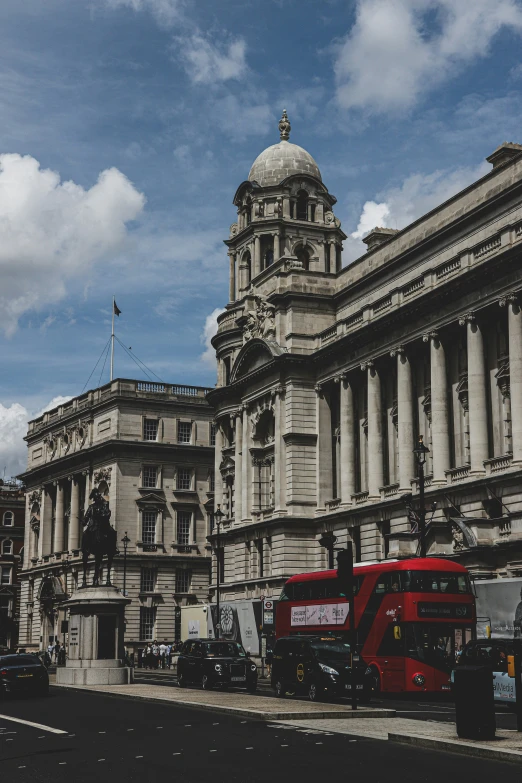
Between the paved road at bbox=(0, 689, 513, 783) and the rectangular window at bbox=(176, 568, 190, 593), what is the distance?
68731 millimetres

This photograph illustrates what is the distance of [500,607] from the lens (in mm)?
39625

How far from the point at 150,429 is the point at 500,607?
200 ft

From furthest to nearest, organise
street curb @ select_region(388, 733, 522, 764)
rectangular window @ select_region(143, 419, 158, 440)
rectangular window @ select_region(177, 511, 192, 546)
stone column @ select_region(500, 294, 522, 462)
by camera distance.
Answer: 1. rectangular window @ select_region(143, 419, 158, 440)
2. rectangular window @ select_region(177, 511, 192, 546)
3. stone column @ select_region(500, 294, 522, 462)
4. street curb @ select_region(388, 733, 522, 764)


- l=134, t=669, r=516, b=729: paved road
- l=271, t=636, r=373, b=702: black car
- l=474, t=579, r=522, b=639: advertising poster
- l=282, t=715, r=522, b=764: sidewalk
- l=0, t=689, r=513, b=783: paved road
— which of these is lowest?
l=134, t=669, r=516, b=729: paved road

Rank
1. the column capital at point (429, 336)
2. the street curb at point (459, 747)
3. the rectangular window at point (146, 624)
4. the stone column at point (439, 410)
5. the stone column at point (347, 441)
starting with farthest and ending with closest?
the rectangular window at point (146, 624), the stone column at point (347, 441), the column capital at point (429, 336), the stone column at point (439, 410), the street curb at point (459, 747)

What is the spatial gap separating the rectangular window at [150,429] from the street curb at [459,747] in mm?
77165

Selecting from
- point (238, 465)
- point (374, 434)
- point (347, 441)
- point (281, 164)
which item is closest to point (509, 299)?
point (374, 434)

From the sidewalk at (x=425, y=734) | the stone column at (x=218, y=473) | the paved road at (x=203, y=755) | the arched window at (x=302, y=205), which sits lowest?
the paved road at (x=203, y=755)

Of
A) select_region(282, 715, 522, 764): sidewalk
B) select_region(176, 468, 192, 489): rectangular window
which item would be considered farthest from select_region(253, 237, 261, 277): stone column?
select_region(282, 715, 522, 764): sidewalk

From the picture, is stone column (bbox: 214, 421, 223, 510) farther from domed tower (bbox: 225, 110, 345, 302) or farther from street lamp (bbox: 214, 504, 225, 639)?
domed tower (bbox: 225, 110, 345, 302)

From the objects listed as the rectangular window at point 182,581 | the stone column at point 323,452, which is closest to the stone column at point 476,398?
the stone column at point 323,452

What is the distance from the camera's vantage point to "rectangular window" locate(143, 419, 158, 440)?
97.3 meters

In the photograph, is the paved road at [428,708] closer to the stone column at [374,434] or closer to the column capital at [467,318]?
the column capital at [467,318]

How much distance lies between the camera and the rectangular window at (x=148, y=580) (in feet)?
309
